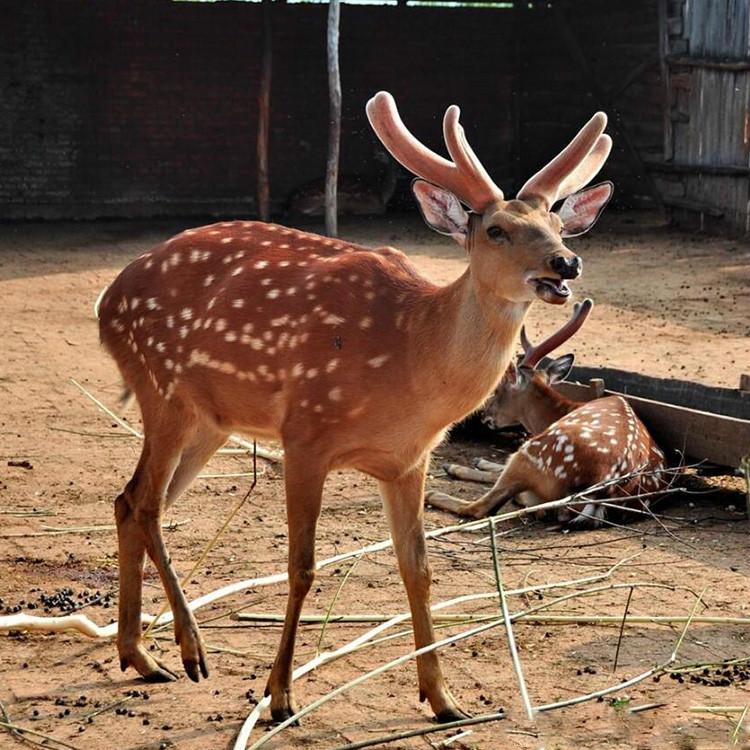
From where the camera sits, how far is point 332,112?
653 inches

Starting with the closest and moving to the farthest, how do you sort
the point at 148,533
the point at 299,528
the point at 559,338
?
1. the point at 299,528
2. the point at 148,533
3. the point at 559,338

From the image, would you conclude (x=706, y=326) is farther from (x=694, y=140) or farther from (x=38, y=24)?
(x=38, y=24)

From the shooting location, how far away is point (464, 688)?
16.9ft

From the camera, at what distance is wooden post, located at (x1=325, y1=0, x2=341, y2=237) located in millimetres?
16453

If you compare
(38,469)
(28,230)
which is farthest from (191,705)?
(28,230)

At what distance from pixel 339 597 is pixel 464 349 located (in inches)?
65.5

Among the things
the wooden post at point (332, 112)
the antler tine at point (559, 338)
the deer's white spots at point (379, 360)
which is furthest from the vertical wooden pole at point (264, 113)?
the deer's white spots at point (379, 360)

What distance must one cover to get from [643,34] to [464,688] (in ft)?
51.8

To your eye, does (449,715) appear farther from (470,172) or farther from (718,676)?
(470,172)

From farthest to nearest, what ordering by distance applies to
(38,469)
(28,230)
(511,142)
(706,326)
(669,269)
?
(511,142)
(28,230)
(669,269)
(706,326)
(38,469)

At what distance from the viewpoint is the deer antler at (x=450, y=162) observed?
5027 millimetres

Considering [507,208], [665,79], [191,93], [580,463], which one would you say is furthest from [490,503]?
[191,93]

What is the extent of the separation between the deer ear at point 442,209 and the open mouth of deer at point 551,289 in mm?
481

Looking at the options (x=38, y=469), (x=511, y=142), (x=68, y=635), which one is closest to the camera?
(x=68, y=635)
